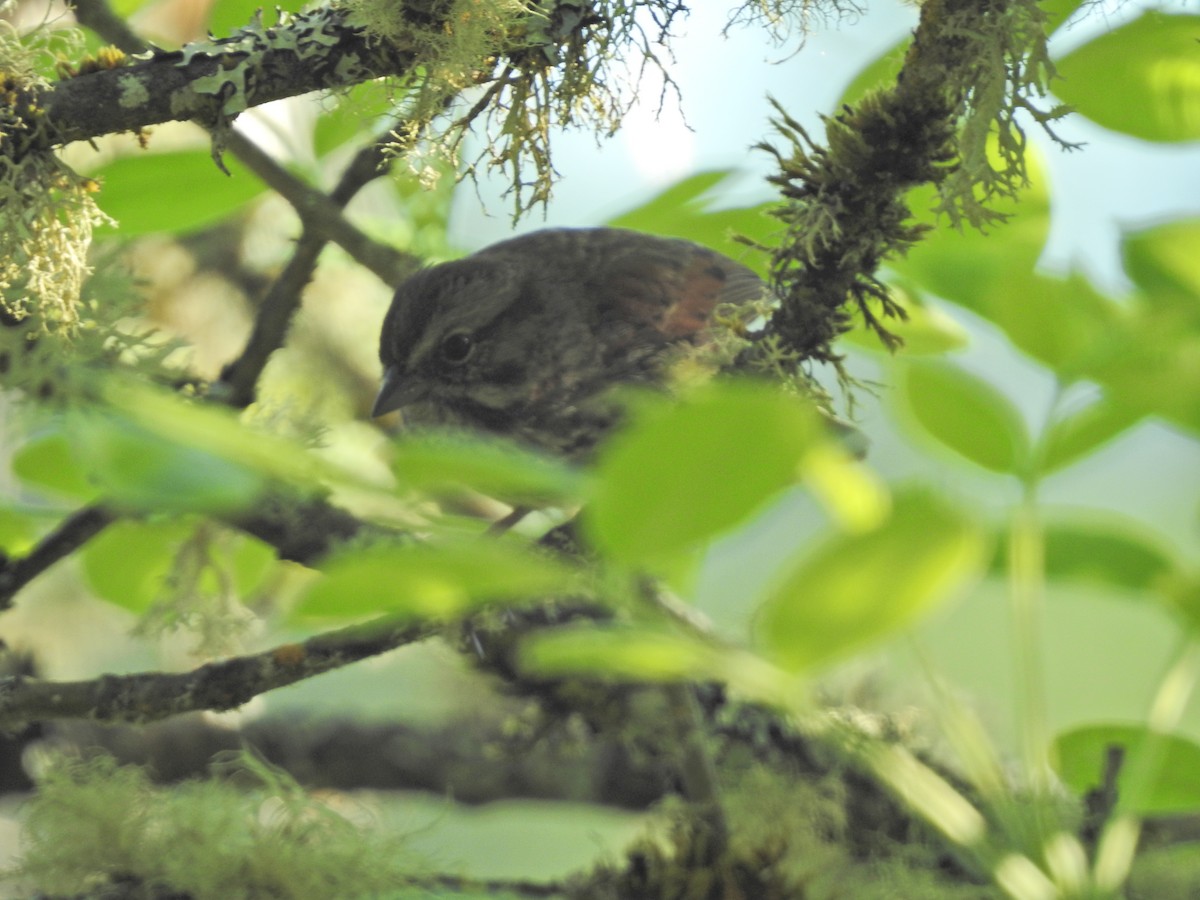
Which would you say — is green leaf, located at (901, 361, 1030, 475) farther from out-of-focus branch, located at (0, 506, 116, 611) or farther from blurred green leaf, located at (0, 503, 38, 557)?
blurred green leaf, located at (0, 503, 38, 557)

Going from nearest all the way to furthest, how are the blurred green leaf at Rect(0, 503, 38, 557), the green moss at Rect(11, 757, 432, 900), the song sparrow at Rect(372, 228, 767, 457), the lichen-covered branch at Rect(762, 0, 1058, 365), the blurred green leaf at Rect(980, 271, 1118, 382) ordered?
the blurred green leaf at Rect(980, 271, 1118, 382), the lichen-covered branch at Rect(762, 0, 1058, 365), the green moss at Rect(11, 757, 432, 900), the blurred green leaf at Rect(0, 503, 38, 557), the song sparrow at Rect(372, 228, 767, 457)

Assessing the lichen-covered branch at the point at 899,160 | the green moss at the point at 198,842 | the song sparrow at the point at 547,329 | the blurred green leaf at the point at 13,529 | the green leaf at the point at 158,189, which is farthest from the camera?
the song sparrow at the point at 547,329

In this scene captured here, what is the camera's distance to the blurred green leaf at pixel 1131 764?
0.79 metres

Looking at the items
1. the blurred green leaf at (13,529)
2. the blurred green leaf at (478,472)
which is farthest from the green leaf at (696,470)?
the blurred green leaf at (13,529)

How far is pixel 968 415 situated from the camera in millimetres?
593

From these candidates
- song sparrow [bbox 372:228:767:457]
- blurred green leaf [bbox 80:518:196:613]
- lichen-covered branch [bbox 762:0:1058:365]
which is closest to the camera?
lichen-covered branch [bbox 762:0:1058:365]

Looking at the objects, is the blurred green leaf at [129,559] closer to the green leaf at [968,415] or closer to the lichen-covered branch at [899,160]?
the lichen-covered branch at [899,160]

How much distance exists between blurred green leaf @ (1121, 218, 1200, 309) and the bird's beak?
1323 mm

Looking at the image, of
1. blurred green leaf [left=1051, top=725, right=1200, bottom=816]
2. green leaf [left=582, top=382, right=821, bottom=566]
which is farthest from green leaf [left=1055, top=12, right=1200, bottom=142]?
green leaf [left=582, top=382, right=821, bottom=566]

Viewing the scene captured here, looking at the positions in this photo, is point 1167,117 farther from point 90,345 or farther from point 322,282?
point 322,282

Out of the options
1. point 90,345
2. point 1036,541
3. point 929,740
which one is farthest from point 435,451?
point 929,740

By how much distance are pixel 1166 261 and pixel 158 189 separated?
936 millimetres

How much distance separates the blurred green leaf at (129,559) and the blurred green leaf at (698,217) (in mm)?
666

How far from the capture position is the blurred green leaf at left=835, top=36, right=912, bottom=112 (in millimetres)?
949
